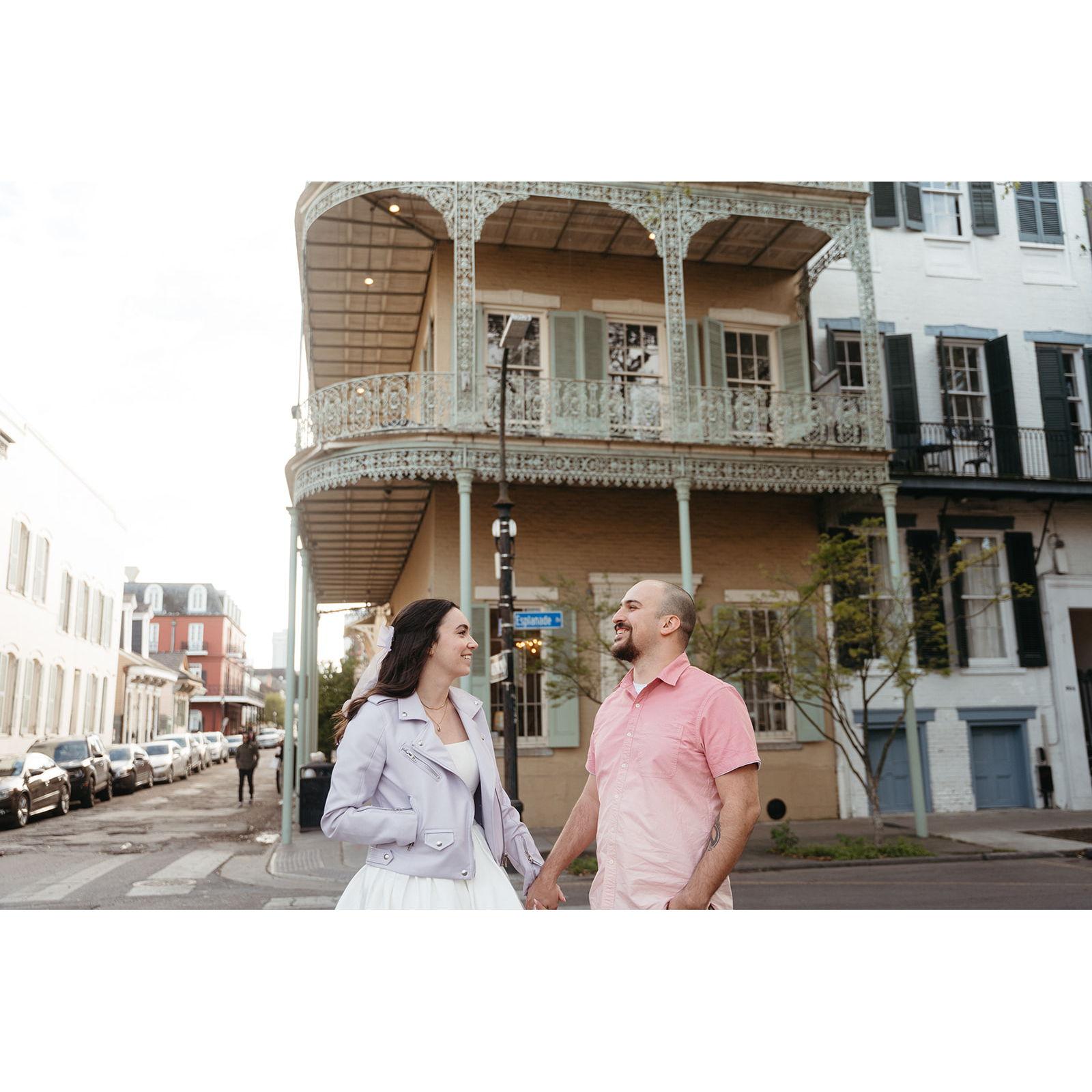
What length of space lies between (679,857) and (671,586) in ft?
2.87

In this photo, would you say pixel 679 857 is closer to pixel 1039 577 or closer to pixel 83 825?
pixel 1039 577

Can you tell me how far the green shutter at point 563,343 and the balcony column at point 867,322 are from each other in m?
4.19

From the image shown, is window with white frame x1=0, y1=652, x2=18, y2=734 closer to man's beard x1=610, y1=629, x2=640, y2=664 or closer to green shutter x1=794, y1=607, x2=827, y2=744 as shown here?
green shutter x1=794, y1=607, x2=827, y2=744

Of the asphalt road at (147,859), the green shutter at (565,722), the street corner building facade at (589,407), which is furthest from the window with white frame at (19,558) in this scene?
the green shutter at (565,722)

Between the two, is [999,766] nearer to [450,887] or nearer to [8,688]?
[450,887]

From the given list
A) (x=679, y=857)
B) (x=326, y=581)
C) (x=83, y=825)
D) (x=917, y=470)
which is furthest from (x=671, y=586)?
(x=326, y=581)

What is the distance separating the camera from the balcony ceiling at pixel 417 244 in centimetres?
1480

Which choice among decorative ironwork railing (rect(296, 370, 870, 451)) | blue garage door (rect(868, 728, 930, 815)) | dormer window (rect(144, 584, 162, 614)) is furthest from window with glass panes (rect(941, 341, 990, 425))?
dormer window (rect(144, 584, 162, 614))

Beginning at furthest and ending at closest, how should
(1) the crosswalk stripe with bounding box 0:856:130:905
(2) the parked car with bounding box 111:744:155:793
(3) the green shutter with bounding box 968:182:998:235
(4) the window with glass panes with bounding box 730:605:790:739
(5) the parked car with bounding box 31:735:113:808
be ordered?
(2) the parked car with bounding box 111:744:155:793 → (5) the parked car with bounding box 31:735:113:808 → (3) the green shutter with bounding box 968:182:998:235 → (4) the window with glass panes with bounding box 730:605:790:739 → (1) the crosswalk stripe with bounding box 0:856:130:905

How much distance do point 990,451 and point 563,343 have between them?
7.41 metres

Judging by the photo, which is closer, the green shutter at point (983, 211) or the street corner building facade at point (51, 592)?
the green shutter at point (983, 211)

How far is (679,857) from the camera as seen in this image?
3141mm

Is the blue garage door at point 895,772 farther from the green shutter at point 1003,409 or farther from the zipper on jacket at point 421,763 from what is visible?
the zipper on jacket at point 421,763

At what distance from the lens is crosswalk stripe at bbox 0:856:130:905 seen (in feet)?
31.9
